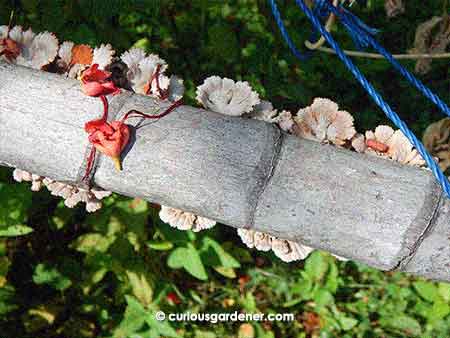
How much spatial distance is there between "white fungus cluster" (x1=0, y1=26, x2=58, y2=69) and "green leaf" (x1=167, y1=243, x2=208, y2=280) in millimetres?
855

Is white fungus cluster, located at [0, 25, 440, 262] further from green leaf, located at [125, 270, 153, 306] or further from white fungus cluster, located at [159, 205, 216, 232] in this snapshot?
green leaf, located at [125, 270, 153, 306]

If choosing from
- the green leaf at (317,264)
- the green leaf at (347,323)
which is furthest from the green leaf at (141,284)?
the green leaf at (347,323)

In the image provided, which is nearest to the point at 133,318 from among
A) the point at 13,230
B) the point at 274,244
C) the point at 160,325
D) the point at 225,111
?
the point at 160,325

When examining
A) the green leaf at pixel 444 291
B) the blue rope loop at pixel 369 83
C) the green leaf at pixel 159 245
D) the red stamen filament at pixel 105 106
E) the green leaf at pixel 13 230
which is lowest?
the green leaf at pixel 444 291

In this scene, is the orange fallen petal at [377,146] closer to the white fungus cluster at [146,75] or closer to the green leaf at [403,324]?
the white fungus cluster at [146,75]

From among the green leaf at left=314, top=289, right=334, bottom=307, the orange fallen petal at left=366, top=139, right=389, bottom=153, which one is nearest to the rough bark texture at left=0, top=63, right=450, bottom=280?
the orange fallen petal at left=366, top=139, right=389, bottom=153

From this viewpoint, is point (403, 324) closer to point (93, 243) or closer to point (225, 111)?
point (93, 243)

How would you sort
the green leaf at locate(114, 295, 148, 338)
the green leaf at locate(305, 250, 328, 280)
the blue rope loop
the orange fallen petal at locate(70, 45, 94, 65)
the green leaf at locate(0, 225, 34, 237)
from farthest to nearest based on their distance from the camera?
the green leaf at locate(305, 250, 328, 280), the green leaf at locate(114, 295, 148, 338), the green leaf at locate(0, 225, 34, 237), the orange fallen petal at locate(70, 45, 94, 65), the blue rope loop

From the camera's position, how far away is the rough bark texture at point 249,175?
706mm

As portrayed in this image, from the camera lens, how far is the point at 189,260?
5.42ft

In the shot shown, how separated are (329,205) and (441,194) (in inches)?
5.9

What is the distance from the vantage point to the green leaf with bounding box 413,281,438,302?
1.89m

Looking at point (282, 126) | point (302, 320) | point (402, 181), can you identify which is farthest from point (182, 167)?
point (302, 320)

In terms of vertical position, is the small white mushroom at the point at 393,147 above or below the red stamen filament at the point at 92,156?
above
